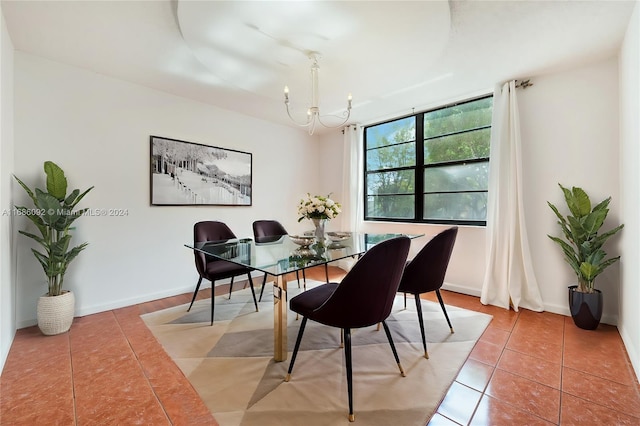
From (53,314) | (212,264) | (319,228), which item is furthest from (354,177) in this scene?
(53,314)

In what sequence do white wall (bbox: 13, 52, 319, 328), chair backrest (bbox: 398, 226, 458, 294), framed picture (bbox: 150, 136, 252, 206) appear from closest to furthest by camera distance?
chair backrest (bbox: 398, 226, 458, 294) → white wall (bbox: 13, 52, 319, 328) → framed picture (bbox: 150, 136, 252, 206)

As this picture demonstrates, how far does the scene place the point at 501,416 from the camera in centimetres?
139

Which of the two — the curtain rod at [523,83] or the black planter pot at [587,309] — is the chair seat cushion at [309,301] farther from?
the curtain rod at [523,83]

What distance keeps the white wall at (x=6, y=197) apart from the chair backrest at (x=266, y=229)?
6.55 feet

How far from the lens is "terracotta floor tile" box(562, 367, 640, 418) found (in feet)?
4.79

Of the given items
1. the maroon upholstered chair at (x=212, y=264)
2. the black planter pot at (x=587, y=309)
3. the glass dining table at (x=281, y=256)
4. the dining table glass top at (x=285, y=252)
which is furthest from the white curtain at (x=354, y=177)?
the black planter pot at (x=587, y=309)

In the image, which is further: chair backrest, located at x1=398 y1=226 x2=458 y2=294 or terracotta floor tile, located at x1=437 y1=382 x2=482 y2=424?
chair backrest, located at x1=398 y1=226 x2=458 y2=294

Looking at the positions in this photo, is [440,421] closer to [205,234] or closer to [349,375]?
[349,375]

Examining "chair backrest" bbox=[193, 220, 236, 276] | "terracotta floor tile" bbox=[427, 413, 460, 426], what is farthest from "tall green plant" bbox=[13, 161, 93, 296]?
"terracotta floor tile" bbox=[427, 413, 460, 426]

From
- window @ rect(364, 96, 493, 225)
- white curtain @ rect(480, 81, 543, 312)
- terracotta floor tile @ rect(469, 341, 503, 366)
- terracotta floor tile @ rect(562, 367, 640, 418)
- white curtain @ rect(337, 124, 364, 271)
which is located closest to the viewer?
terracotta floor tile @ rect(562, 367, 640, 418)

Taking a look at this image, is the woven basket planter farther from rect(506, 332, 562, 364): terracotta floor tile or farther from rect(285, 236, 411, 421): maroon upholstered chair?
rect(506, 332, 562, 364): terracotta floor tile

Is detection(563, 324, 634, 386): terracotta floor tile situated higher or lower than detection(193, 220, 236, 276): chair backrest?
lower

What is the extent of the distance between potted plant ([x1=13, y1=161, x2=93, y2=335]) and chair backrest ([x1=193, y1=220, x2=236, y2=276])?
0.96 m

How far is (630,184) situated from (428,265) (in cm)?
163
